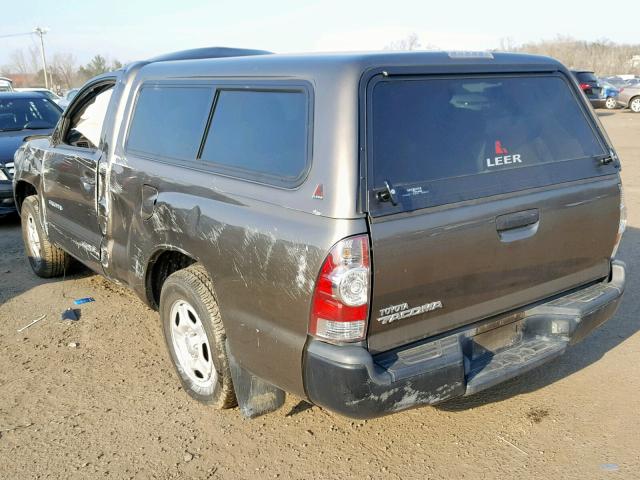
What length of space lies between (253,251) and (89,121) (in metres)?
2.66

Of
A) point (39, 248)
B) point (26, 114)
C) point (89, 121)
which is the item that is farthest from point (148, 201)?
point (26, 114)

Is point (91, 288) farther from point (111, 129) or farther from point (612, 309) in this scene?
point (612, 309)

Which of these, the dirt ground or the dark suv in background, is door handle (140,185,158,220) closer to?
the dirt ground

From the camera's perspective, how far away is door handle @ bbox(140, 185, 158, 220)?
3668mm

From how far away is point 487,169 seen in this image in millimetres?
2990

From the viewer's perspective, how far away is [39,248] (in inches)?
232

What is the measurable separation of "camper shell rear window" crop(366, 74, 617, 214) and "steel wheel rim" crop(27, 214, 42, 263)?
4250mm

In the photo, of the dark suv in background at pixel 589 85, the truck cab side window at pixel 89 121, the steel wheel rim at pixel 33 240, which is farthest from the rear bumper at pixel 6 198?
the dark suv in background at pixel 589 85

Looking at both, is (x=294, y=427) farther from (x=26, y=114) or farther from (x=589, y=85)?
(x=589, y=85)

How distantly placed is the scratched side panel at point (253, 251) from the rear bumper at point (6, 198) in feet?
15.7

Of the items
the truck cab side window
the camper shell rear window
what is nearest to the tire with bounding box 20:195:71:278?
the truck cab side window

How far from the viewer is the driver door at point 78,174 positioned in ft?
14.7

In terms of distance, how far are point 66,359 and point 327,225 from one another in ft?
8.62

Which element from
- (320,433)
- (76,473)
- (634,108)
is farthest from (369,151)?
(634,108)
